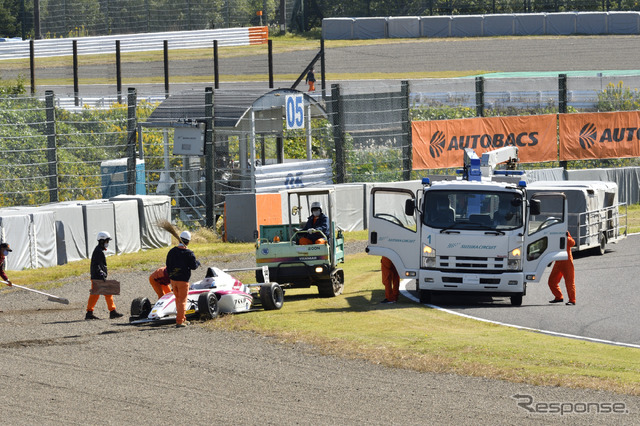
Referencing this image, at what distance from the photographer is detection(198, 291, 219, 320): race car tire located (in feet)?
56.2

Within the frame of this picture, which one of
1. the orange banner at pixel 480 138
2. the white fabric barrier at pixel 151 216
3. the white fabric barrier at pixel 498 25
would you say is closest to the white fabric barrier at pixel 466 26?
the white fabric barrier at pixel 498 25

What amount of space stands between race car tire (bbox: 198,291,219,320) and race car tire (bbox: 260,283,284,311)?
3.76 ft

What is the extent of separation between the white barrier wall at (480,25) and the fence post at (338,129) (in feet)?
107

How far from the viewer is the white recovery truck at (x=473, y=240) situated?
730 inches

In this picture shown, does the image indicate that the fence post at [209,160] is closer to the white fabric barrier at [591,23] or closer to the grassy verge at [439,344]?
the grassy verge at [439,344]

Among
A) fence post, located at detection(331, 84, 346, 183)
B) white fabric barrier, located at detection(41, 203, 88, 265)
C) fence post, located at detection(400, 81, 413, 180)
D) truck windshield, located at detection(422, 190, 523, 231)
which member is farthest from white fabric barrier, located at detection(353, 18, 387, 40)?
truck windshield, located at detection(422, 190, 523, 231)

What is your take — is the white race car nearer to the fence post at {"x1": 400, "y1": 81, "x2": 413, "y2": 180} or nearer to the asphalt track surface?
the fence post at {"x1": 400, "y1": 81, "x2": 413, "y2": 180}

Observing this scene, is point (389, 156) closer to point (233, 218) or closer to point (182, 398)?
point (233, 218)

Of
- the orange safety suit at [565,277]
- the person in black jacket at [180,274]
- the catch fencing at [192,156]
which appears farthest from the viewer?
the catch fencing at [192,156]

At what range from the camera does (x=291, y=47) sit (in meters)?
59.9

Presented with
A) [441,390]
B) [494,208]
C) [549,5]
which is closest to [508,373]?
[441,390]

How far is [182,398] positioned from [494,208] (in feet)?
29.8

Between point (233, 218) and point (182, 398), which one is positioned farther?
point (233, 218)

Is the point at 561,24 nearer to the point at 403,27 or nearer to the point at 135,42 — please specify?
the point at 403,27
